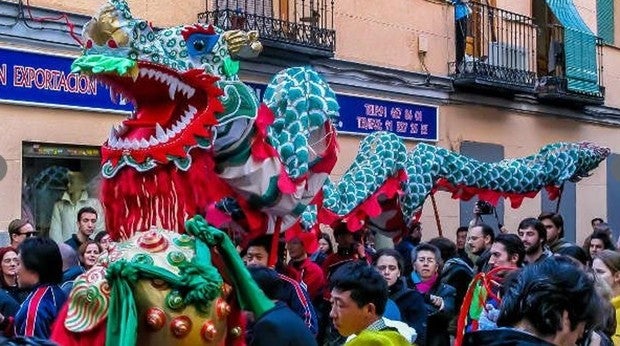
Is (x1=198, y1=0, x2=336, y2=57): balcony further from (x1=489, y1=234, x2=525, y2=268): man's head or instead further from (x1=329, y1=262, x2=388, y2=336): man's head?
(x1=329, y1=262, x2=388, y2=336): man's head

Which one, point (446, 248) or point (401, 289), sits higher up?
point (446, 248)

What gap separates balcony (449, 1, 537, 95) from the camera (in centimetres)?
1506

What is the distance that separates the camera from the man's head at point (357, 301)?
182 inches

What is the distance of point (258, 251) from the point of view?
21.1 feet

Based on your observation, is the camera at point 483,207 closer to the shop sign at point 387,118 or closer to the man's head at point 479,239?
the shop sign at point 387,118

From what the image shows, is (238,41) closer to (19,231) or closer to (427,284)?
(427,284)

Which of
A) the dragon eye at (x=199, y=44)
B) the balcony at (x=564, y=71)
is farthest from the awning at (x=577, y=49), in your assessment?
the dragon eye at (x=199, y=44)

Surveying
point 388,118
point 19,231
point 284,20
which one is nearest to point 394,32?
point 388,118

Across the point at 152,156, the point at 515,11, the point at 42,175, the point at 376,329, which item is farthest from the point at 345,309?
the point at 515,11

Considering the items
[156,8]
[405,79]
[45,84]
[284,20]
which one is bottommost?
[45,84]

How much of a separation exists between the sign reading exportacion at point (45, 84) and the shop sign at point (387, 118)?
339 centimetres

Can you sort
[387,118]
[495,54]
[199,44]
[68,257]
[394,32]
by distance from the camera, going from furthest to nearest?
1. [495,54]
2. [394,32]
3. [387,118]
4. [68,257]
5. [199,44]

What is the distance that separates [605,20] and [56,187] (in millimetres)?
11830

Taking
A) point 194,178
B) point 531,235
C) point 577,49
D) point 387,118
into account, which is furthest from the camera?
point 577,49
